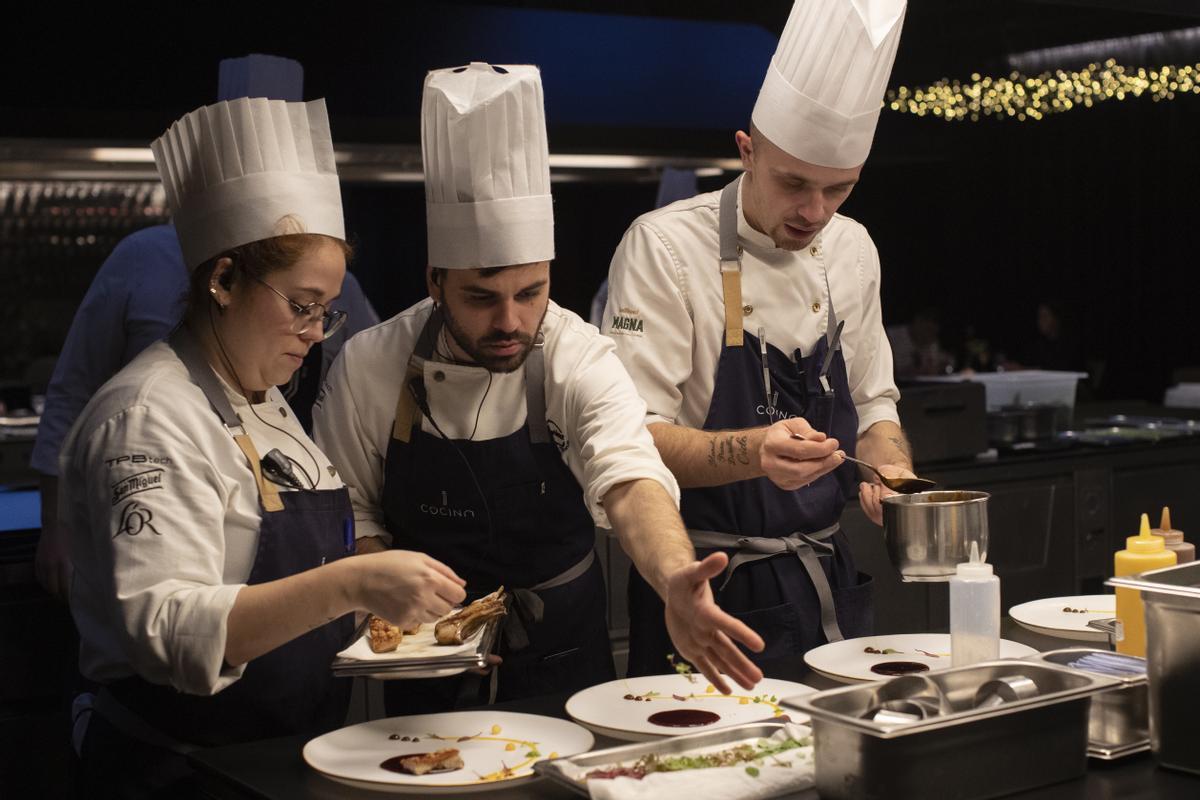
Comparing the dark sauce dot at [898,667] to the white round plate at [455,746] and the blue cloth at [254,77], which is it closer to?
the white round plate at [455,746]

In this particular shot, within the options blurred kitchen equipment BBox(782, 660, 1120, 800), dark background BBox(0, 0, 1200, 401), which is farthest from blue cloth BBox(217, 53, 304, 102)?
blurred kitchen equipment BBox(782, 660, 1120, 800)

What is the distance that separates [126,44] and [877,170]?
216 inches

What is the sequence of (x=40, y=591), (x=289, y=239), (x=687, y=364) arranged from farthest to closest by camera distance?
(x=40, y=591) < (x=687, y=364) < (x=289, y=239)

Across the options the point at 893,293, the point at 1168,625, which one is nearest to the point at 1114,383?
the point at 893,293

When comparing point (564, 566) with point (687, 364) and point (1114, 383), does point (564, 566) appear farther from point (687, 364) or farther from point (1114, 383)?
point (1114, 383)

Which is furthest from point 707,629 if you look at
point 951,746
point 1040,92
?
point 1040,92

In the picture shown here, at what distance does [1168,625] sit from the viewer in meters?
1.63

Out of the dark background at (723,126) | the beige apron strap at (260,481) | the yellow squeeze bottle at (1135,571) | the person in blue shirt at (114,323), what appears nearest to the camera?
the beige apron strap at (260,481)

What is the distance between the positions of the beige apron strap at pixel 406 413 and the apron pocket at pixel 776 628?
2.22 ft

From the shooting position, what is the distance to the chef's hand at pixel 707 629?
64.2 inches

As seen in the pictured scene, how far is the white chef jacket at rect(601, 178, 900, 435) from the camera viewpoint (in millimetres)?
2508

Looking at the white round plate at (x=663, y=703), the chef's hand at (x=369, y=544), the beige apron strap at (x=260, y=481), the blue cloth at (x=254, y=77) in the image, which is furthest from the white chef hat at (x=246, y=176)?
the blue cloth at (x=254, y=77)

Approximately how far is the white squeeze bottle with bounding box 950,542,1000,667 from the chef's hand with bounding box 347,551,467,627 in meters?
0.68

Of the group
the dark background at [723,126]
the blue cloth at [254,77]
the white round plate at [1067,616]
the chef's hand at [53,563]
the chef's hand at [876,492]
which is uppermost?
the dark background at [723,126]
